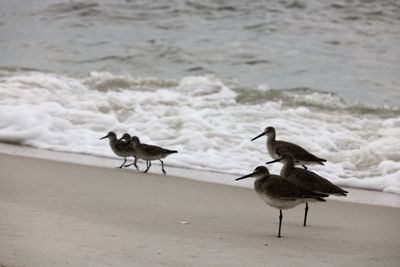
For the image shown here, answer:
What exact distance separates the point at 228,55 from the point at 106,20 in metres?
4.26

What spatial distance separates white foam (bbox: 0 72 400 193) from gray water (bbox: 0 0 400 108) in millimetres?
1255

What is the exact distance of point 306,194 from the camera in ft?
19.7

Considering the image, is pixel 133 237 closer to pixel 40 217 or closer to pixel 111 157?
pixel 40 217

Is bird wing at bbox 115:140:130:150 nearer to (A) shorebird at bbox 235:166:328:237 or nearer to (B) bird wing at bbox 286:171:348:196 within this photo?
(B) bird wing at bbox 286:171:348:196

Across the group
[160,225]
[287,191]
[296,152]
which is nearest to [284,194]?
[287,191]

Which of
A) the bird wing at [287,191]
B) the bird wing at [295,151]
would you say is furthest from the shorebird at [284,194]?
the bird wing at [295,151]

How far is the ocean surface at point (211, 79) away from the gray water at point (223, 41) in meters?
0.04

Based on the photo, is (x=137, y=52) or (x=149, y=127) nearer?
(x=149, y=127)

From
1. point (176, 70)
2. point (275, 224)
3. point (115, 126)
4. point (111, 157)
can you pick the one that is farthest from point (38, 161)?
point (176, 70)

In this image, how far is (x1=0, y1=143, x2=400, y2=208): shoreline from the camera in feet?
25.7

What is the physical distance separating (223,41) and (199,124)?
21.9 ft

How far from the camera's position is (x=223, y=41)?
55.7 ft

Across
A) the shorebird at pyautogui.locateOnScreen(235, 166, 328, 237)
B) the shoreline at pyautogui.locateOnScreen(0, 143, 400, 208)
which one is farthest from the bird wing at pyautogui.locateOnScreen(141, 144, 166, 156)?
the shorebird at pyautogui.locateOnScreen(235, 166, 328, 237)

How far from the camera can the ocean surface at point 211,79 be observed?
385 inches
